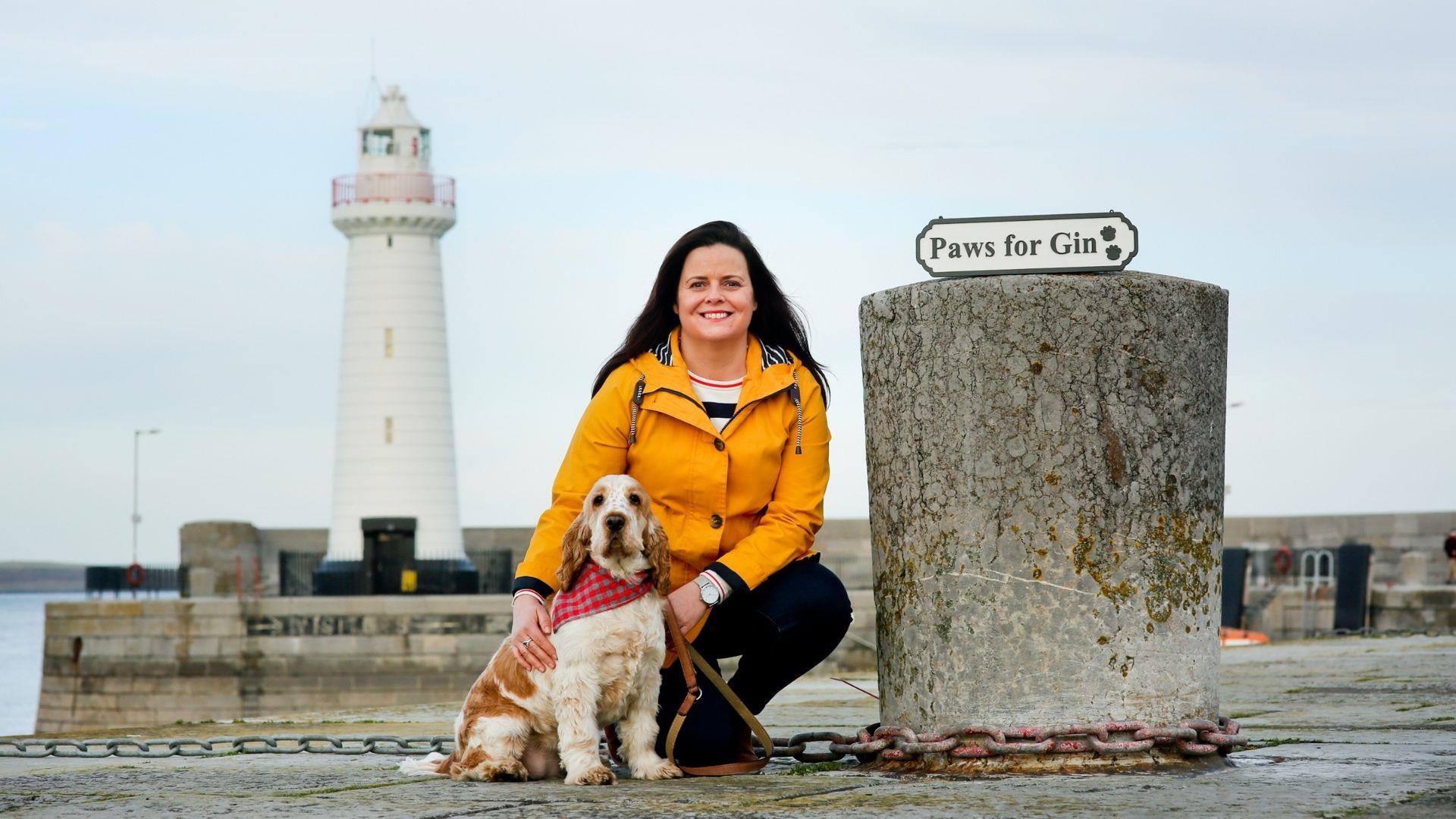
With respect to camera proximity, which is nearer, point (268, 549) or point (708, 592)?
point (708, 592)

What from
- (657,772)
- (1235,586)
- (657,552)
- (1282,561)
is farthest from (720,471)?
(1282,561)

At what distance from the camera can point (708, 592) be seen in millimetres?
4539

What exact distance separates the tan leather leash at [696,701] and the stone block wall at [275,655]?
68.2 ft

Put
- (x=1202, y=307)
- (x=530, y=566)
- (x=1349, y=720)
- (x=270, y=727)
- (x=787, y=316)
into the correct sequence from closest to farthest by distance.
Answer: (x=1202, y=307), (x=530, y=566), (x=787, y=316), (x=1349, y=720), (x=270, y=727)

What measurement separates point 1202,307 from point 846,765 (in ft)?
5.10

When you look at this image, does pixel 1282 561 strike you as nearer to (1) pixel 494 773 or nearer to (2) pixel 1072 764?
(2) pixel 1072 764

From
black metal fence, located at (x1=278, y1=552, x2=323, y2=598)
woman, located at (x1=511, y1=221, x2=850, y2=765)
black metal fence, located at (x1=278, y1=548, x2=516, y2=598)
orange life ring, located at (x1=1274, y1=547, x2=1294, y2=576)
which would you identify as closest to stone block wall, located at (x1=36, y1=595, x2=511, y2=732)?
black metal fence, located at (x1=278, y1=548, x2=516, y2=598)

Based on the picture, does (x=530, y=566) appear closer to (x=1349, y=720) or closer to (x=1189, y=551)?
(x=1189, y=551)

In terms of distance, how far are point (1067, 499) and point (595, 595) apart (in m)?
1.23

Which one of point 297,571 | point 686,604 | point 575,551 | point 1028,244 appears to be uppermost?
point 1028,244

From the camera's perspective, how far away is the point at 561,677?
4.31m

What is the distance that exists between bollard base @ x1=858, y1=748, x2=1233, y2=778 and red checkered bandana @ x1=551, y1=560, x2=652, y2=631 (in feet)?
2.80

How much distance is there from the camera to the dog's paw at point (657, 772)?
174 inches

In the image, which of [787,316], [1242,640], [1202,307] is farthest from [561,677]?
[1242,640]
